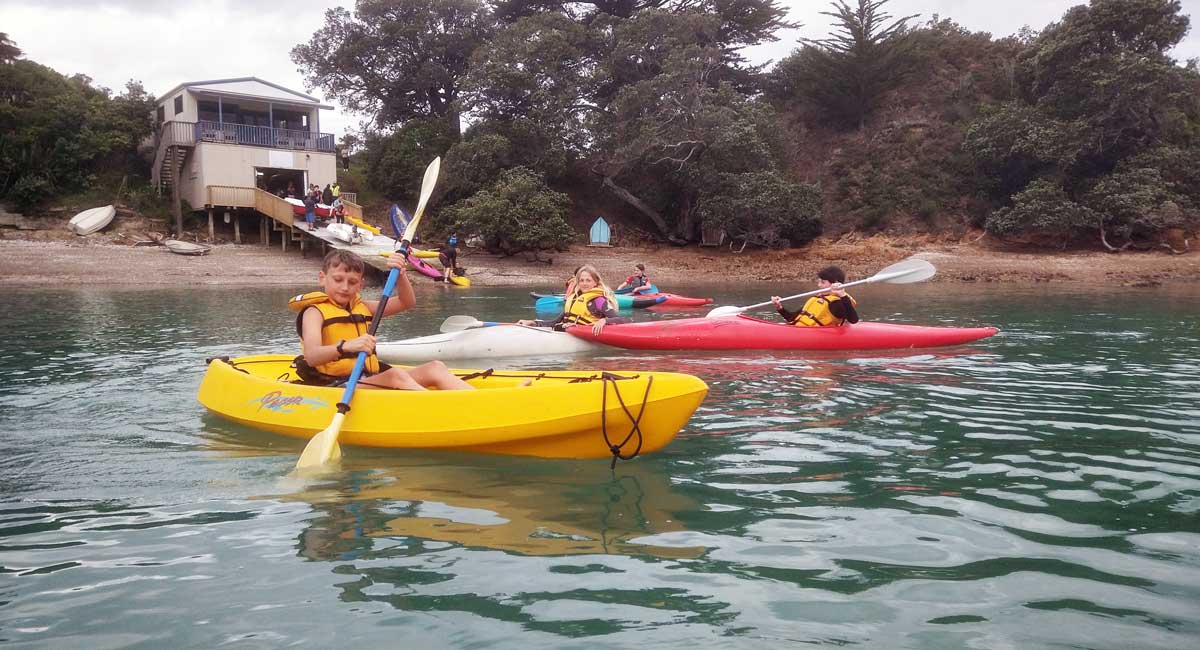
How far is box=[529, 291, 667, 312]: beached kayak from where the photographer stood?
514 inches

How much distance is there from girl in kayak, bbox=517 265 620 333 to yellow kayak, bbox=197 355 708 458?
4.26 m

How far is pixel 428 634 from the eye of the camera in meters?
2.69

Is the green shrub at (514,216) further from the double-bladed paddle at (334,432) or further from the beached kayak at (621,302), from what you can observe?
the double-bladed paddle at (334,432)

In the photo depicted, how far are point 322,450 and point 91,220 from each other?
2140 cm

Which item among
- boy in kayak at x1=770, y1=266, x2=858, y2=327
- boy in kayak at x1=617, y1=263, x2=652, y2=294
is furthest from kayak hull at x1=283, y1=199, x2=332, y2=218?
boy in kayak at x1=770, y1=266, x2=858, y2=327

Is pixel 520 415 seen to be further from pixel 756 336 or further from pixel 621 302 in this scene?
pixel 621 302

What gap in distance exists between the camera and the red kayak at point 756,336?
30.2 feet

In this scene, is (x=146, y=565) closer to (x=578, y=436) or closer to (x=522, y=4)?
(x=578, y=436)

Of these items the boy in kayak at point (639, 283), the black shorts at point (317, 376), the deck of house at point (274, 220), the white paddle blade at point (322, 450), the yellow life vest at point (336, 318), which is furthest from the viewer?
the deck of house at point (274, 220)

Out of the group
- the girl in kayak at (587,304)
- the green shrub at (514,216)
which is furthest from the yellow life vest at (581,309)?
the green shrub at (514,216)

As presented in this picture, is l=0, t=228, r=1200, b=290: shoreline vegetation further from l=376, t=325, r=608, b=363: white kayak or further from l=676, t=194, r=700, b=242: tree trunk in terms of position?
l=376, t=325, r=608, b=363: white kayak

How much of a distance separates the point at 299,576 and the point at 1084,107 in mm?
27416

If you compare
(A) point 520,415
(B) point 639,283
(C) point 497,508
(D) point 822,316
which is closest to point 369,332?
(A) point 520,415

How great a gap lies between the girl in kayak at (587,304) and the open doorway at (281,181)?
19.2 metres
